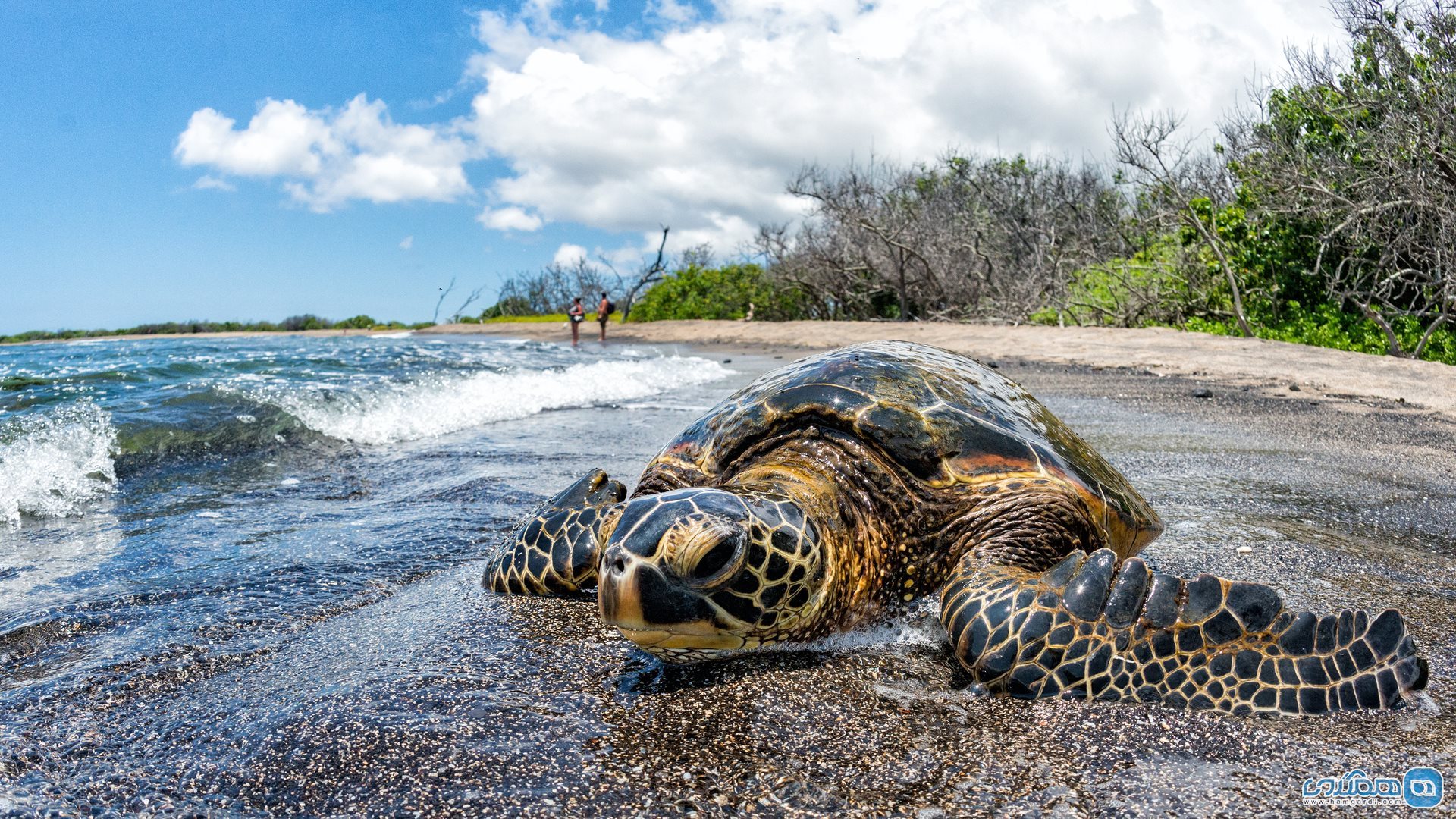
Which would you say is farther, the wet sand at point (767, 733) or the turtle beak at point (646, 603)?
the turtle beak at point (646, 603)

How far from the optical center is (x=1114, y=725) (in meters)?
1.90

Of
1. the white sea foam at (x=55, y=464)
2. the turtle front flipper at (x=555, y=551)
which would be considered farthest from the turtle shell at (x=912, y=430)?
the white sea foam at (x=55, y=464)

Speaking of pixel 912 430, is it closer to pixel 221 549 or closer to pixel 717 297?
pixel 221 549

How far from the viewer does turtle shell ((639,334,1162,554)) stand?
2670 millimetres

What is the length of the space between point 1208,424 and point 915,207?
78.4ft

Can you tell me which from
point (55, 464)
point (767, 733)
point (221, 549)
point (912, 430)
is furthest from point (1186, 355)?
point (55, 464)

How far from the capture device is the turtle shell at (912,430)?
105 inches

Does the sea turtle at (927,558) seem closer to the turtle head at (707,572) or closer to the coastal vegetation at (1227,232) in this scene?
the turtle head at (707,572)

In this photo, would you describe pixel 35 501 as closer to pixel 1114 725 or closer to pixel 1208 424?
pixel 1114 725

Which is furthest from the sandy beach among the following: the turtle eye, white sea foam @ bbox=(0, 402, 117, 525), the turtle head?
white sea foam @ bbox=(0, 402, 117, 525)

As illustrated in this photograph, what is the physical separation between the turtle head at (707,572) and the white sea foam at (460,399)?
245 inches

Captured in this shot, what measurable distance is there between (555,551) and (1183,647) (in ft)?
6.27

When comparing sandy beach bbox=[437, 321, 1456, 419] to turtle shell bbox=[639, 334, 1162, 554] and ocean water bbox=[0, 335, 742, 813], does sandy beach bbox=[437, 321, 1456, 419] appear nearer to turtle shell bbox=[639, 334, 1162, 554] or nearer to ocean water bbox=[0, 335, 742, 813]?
turtle shell bbox=[639, 334, 1162, 554]

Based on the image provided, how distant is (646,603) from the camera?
6.05 feet
